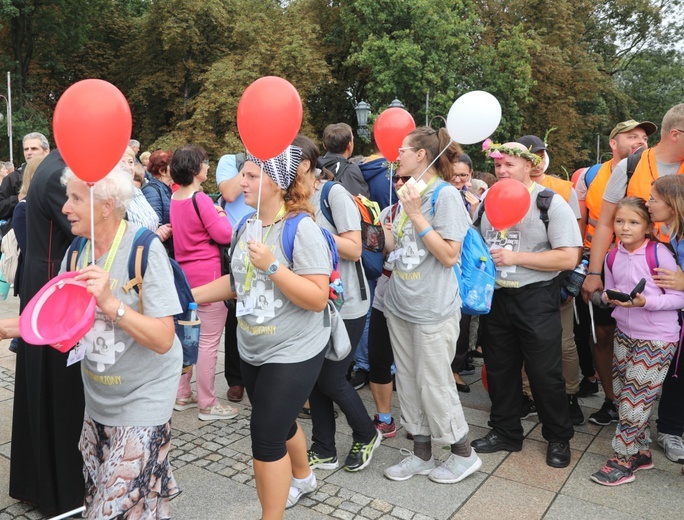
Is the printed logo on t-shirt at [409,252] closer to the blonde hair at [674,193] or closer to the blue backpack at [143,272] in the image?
the blue backpack at [143,272]

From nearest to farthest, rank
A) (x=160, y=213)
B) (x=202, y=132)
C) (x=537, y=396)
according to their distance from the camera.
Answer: (x=537, y=396)
(x=160, y=213)
(x=202, y=132)

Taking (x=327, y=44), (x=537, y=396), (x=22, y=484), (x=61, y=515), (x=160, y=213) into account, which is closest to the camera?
(x=61, y=515)

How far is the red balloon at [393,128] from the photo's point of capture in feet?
13.9

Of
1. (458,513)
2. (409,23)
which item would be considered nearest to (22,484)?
Answer: (458,513)

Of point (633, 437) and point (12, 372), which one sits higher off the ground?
point (633, 437)

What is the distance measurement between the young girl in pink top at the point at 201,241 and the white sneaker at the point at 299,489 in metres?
1.40

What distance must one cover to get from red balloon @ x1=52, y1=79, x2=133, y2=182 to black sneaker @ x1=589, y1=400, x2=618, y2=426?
383 cm

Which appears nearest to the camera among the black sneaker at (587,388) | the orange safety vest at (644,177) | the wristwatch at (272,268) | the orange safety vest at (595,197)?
the wristwatch at (272,268)

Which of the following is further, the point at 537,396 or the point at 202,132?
the point at 202,132

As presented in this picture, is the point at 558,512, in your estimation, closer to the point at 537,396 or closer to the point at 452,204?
the point at 537,396

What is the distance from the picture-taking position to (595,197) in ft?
15.9

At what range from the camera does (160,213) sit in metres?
5.41

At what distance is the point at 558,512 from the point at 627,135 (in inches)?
120

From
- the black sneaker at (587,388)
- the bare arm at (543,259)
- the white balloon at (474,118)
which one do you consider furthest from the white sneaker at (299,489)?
the black sneaker at (587,388)
